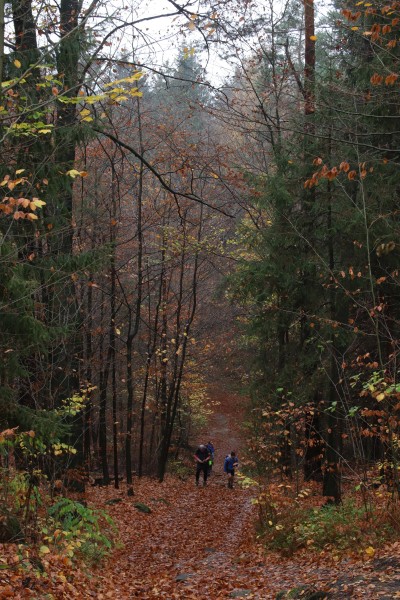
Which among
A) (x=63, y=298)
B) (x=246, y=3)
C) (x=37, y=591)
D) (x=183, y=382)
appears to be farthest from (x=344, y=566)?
(x=183, y=382)

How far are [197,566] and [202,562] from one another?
1.22 feet

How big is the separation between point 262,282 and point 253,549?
7063mm

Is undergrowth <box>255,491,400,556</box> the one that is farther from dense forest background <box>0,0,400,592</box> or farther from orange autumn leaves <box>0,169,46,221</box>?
orange autumn leaves <box>0,169,46,221</box>

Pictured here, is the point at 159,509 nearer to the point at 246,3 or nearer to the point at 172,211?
the point at 172,211

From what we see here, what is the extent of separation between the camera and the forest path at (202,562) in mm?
7581

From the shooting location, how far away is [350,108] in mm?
12039

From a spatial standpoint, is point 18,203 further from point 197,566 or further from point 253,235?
point 253,235

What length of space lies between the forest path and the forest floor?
0.02 m

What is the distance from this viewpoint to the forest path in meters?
7.58

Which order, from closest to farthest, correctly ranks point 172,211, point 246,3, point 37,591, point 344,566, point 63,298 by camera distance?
point 37,591, point 344,566, point 63,298, point 246,3, point 172,211

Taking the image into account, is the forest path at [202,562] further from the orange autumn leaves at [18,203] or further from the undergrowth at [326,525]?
the orange autumn leaves at [18,203]

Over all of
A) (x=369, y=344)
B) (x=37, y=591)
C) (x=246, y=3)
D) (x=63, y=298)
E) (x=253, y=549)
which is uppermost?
(x=246, y=3)

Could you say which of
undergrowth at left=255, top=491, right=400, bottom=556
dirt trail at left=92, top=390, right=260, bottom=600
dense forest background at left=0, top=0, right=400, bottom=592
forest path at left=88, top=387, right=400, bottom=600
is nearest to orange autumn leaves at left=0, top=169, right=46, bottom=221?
dense forest background at left=0, top=0, right=400, bottom=592

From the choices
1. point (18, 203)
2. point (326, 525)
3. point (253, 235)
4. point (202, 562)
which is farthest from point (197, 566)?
point (253, 235)
